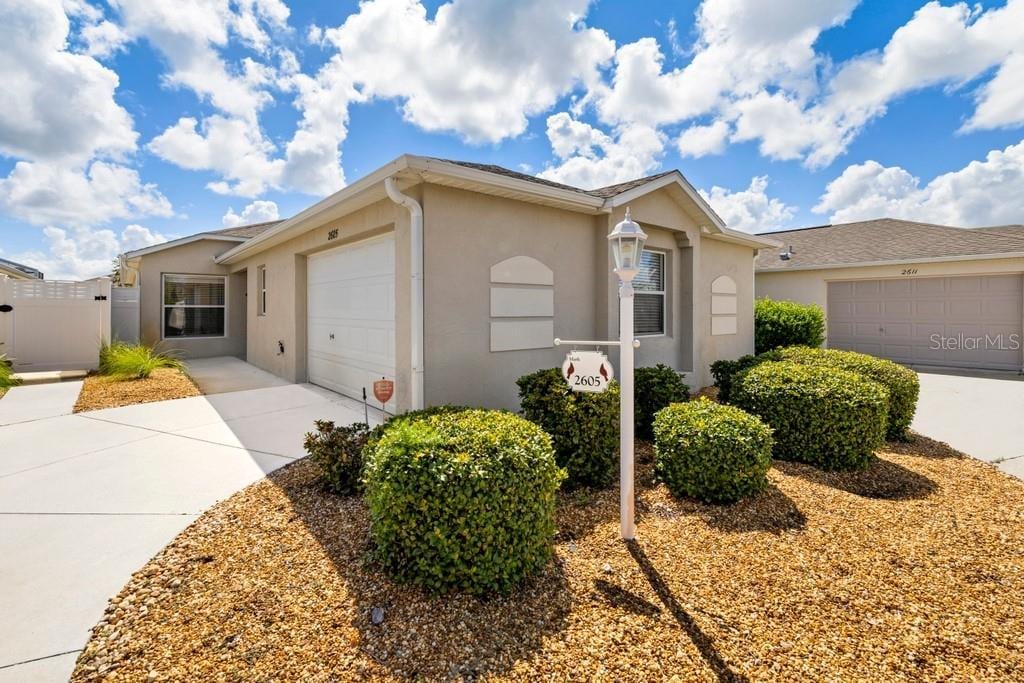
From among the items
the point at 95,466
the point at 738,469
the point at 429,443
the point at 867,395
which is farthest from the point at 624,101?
the point at 95,466

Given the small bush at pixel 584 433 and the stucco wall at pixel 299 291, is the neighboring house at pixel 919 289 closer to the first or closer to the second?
the small bush at pixel 584 433

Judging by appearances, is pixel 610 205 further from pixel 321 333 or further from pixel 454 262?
pixel 321 333

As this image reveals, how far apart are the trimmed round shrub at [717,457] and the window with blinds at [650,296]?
402cm

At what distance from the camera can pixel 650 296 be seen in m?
8.44

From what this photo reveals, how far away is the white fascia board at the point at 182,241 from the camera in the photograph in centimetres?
1181

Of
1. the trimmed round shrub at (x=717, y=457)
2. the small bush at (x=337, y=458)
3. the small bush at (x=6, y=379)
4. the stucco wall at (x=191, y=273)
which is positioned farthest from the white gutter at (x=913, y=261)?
the small bush at (x=6, y=379)

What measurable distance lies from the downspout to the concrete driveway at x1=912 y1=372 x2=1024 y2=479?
21.5 ft

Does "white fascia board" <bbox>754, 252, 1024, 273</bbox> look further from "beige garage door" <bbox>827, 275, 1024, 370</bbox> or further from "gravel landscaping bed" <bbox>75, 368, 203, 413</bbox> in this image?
"gravel landscaping bed" <bbox>75, 368, 203, 413</bbox>

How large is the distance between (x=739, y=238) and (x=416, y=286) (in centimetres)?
786

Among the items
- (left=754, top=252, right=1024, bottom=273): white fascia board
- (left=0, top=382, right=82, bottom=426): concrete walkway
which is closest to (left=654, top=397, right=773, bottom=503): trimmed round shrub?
(left=0, top=382, right=82, bottom=426): concrete walkway

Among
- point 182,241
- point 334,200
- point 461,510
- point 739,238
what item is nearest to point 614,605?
point 461,510

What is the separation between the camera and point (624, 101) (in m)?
9.48

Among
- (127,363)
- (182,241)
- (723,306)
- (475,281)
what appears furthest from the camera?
(182,241)

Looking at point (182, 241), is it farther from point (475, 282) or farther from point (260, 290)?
point (475, 282)
